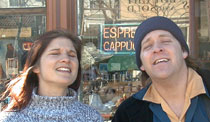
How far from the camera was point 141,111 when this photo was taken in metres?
2.00

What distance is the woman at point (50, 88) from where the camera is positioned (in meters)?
2.03

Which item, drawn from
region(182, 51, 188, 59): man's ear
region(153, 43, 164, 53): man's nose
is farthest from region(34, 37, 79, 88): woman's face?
region(182, 51, 188, 59): man's ear

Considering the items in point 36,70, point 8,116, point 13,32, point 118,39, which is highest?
point 13,32

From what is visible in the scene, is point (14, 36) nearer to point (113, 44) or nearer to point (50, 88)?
point (113, 44)

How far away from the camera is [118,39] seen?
3916mm

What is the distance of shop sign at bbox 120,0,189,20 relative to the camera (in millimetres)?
3885

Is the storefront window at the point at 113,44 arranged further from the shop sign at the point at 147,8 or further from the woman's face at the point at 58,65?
the woman's face at the point at 58,65

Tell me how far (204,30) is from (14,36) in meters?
2.34

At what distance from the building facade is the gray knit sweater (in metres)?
1.65

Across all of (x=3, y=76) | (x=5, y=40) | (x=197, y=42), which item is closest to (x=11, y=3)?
(x=5, y=40)

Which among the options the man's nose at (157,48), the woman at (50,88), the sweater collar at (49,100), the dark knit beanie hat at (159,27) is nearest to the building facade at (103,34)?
the woman at (50,88)

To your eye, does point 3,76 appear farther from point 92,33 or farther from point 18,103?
point 18,103

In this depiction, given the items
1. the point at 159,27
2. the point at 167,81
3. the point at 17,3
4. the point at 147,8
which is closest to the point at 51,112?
the point at 167,81

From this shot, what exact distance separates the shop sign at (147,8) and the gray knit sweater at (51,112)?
2032 mm
